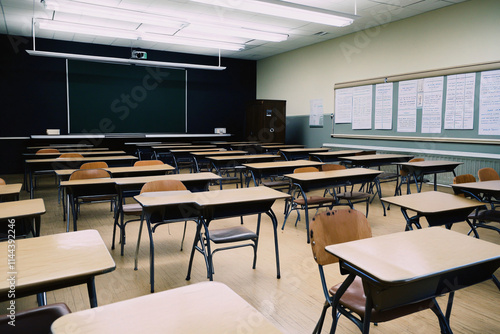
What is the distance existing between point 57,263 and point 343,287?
46.0 inches

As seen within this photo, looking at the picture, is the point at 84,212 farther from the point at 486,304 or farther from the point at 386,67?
the point at 386,67

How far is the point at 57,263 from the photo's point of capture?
1372 millimetres

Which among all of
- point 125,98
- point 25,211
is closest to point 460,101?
point 25,211

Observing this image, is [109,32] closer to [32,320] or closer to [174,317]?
[32,320]

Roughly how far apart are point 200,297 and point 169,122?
9.73m

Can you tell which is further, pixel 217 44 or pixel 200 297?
pixel 217 44

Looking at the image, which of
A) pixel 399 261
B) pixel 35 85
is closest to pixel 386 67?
pixel 399 261

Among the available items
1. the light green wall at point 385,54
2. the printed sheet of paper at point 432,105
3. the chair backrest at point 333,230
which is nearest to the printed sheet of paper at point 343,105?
the light green wall at point 385,54

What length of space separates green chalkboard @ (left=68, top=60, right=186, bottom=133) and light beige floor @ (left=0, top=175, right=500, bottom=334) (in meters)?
5.88

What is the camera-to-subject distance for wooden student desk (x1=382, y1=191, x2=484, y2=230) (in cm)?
239

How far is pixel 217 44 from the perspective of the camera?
26.4 feet

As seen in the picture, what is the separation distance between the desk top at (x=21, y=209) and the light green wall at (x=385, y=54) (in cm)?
665

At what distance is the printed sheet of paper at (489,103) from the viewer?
566cm

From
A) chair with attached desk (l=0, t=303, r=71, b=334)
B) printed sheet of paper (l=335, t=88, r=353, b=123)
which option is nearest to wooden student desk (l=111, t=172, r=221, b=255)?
chair with attached desk (l=0, t=303, r=71, b=334)
